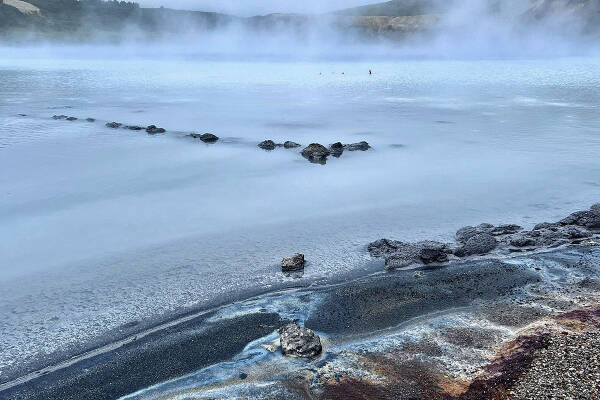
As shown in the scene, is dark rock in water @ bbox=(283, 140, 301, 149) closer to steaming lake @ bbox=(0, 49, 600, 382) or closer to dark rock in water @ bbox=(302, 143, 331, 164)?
steaming lake @ bbox=(0, 49, 600, 382)

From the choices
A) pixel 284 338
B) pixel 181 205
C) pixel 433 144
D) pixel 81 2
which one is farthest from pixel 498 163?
pixel 81 2

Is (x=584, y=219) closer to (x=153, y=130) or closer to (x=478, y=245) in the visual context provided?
(x=478, y=245)

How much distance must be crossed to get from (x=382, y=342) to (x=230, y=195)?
35.3 ft

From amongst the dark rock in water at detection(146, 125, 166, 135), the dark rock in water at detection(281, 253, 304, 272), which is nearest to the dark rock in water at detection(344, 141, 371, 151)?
the dark rock in water at detection(146, 125, 166, 135)

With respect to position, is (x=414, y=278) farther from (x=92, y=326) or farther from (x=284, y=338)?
(x=92, y=326)

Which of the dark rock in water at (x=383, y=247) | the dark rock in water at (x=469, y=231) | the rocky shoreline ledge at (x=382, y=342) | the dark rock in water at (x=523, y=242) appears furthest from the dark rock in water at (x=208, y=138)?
the dark rock in water at (x=523, y=242)

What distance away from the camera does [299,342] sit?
8.69 m

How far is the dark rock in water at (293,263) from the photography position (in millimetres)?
12031

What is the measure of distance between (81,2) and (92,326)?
198802 mm

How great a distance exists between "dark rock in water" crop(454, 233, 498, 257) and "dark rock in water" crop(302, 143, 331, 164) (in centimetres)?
1159

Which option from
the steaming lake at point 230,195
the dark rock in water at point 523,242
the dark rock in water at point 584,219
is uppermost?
the dark rock in water at point 584,219

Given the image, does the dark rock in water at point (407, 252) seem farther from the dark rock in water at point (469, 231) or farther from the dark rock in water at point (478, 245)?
the dark rock in water at point (469, 231)

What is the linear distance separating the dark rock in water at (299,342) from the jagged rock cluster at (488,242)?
3.73m

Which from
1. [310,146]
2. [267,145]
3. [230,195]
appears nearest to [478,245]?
[230,195]
